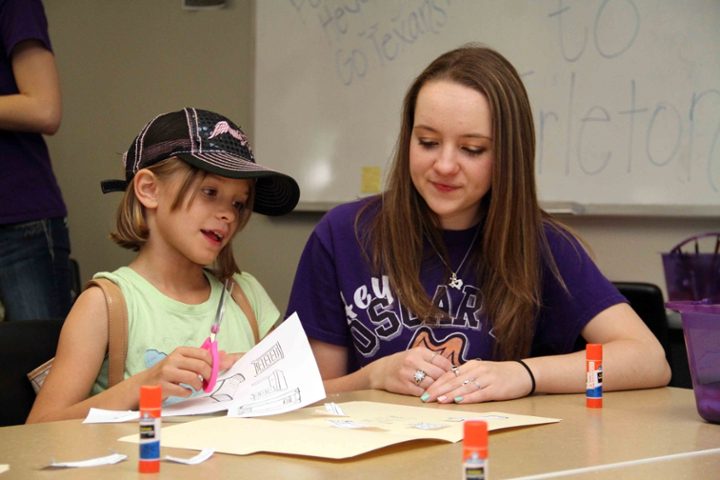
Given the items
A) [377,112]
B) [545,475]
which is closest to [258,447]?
[545,475]

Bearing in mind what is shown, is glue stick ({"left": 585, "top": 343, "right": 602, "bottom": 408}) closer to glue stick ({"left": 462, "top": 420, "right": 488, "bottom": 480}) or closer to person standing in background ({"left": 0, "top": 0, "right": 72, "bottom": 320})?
glue stick ({"left": 462, "top": 420, "right": 488, "bottom": 480})

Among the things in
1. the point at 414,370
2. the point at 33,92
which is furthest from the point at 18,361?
the point at 33,92

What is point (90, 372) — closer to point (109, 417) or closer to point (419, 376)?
point (109, 417)

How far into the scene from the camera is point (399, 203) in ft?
6.05

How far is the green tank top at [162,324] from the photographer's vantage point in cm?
170

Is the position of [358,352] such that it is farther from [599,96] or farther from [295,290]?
[599,96]

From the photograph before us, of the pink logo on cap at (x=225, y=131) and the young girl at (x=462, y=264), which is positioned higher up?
the pink logo on cap at (x=225, y=131)

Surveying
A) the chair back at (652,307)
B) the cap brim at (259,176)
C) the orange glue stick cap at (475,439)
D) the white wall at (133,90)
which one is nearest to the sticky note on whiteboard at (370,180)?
the white wall at (133,90)

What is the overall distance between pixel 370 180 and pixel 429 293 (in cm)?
183

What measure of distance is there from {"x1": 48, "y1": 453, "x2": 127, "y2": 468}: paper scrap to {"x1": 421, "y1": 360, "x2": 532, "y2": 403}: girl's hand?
0.58 metres

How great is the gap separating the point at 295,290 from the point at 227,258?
0.15m

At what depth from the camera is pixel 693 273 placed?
8.19 ft

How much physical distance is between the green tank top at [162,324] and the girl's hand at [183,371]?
12.4 inches

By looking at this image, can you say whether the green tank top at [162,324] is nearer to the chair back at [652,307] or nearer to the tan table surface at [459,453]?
the tan table surface at [459,453]
